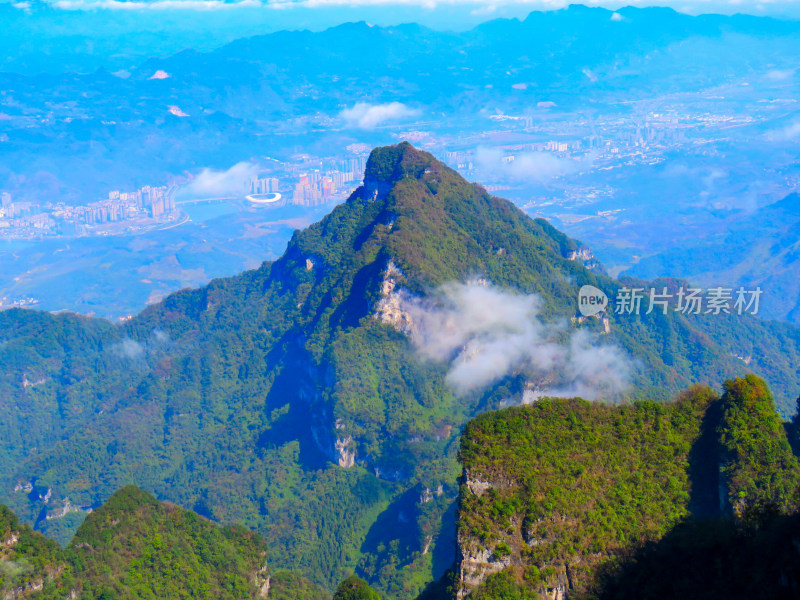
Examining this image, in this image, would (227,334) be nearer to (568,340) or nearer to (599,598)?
(568,340)

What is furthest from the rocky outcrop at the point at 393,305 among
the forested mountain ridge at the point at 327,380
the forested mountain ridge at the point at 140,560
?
the forested mountain ridge at the point at 140,560

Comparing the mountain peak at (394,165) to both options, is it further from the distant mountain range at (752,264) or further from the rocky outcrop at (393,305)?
the distant mountain range at (752,264)

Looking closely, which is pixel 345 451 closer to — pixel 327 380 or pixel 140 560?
pixel 327 380

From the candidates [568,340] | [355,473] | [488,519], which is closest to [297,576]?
[355,473]

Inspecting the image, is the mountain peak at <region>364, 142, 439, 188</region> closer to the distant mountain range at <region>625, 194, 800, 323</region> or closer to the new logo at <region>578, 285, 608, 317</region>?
the new logo at <region>578, 285, 608, 317</region>

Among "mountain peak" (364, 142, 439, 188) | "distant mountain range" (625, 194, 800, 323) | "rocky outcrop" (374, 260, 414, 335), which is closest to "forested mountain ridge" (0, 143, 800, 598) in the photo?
"rocky outcrop" (374, 260, 414, 335)

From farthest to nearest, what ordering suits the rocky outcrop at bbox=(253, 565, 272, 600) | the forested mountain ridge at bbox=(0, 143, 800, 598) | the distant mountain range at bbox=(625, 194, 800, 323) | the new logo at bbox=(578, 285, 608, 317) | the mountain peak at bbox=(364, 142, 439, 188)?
the distant mountain range at bbox=(625, 194, 800, 323), the mountain peak at bbox=(364, 142, 439, 188), the new logo at bbox=(578, 285, 608, 317), the forested mountain ridge at bbox=(0, 143, 800, 598), the rocky outcrop at bbox=(253, 565, 272, 600)
